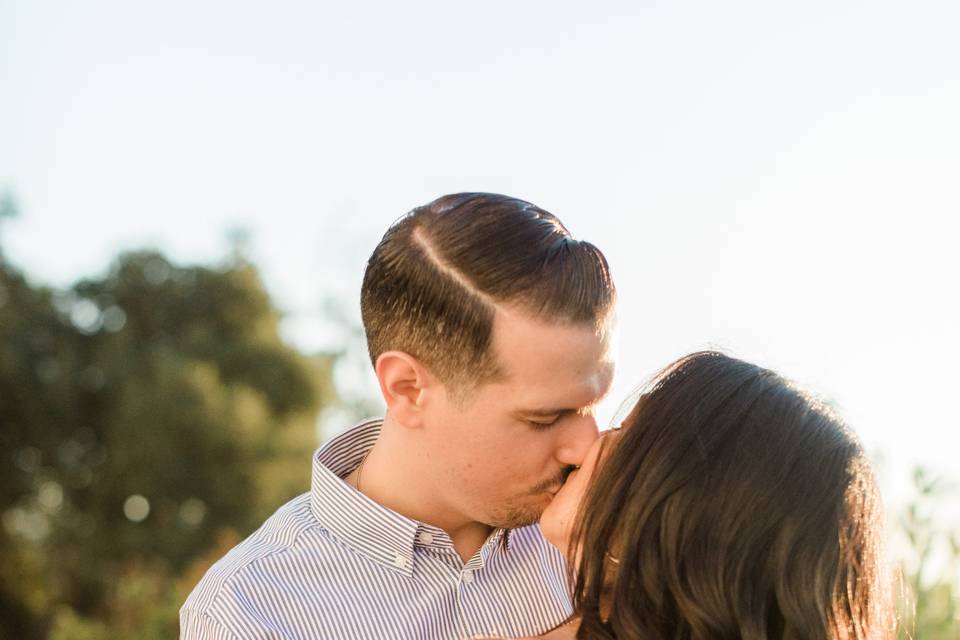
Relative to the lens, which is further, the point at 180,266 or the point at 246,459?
the point at 180,266

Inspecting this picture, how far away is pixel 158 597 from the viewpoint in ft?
33.7

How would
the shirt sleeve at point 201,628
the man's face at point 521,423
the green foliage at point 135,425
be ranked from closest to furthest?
→ the shirt sleeve at point 201,628
the man's face at point 521,423
the green foliage at point 135,425

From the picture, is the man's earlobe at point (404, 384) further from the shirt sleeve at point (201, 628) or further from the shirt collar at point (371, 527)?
the shirt sleeve at point (201, 628)

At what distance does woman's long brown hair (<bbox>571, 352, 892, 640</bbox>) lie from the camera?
233 centimetres

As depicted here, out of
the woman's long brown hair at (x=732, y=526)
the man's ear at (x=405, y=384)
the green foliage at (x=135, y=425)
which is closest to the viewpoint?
the woman's long brown hair at (x=732, y=526)

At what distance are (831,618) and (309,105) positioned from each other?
590 inches

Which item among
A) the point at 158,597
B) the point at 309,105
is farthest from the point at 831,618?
the point at 309,105

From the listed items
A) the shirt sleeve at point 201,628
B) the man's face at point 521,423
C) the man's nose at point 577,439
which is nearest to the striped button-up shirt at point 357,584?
the shirt sleeve at point 201,628

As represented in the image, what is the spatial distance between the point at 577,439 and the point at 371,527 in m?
0.52

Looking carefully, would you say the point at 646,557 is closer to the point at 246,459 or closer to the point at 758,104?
the point at 758,104

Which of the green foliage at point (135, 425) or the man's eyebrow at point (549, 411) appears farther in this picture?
the green foliage at point (135, 425)

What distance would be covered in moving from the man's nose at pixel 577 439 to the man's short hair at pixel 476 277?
0.72 feet

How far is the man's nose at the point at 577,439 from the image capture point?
2.75 m

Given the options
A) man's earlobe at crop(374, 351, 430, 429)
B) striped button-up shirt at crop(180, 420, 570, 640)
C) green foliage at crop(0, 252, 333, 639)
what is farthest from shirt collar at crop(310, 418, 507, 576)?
green foliage at crop(0, 252, 333, 639)
